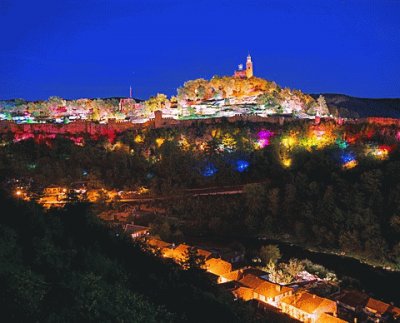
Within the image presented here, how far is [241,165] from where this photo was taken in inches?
1134

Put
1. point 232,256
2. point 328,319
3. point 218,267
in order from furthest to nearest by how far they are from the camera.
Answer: point 232,256 < point 218,267 < point 328,319

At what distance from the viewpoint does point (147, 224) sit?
23172mm

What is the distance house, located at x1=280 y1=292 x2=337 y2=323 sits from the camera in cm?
1273

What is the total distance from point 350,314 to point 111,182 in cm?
1843

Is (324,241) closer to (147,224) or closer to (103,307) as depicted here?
(147,224)

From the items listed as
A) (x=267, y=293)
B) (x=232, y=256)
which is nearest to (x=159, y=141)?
(x=232, y=256)

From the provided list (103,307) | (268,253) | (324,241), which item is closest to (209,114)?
(324,241)

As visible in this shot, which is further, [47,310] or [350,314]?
A: [350,314]

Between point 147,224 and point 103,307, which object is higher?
point 103,307

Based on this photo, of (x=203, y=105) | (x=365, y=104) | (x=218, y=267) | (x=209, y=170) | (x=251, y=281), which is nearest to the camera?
(x=251, y=281)

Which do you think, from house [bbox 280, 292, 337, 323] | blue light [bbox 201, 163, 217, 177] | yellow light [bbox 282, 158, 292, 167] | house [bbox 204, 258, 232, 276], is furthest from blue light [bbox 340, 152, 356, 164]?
house [bbox 280, 292, 337, 323]

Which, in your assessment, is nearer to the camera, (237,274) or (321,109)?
(237,274)

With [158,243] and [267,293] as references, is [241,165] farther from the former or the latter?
[267,293]

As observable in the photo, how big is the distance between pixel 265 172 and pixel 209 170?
338 centimetres
